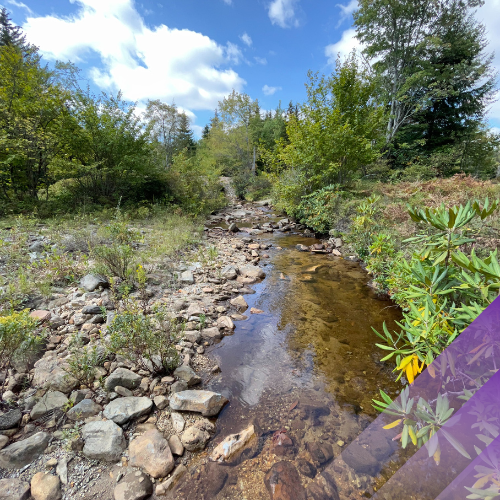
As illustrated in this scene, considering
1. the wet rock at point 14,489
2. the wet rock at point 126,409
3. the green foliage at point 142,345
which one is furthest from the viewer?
the green foliage at point 142,345

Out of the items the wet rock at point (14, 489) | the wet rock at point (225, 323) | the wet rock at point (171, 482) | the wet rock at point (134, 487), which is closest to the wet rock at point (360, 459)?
the wet rock at point (171, 482)

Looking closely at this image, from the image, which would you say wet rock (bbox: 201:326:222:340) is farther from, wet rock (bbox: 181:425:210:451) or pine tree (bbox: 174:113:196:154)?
pine tree (bbox: 174:113:196:154)

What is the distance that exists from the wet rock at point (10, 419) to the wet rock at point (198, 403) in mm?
1297

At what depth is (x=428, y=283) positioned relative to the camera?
2.32m

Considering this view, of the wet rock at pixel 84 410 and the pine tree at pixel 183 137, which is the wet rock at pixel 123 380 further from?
the pine tree at pixel 183 137

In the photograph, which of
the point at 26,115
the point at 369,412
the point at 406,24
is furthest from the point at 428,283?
the point at 406,24

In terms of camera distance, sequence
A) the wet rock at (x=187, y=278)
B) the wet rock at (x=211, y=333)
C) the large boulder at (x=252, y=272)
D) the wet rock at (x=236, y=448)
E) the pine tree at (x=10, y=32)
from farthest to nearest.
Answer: the pine tree at (x=10, y=32) → the large boulder at (x=252, y=272) → the wet rock at (x=187, y=278) → the wet rock at (x=211, y=333) → the wet rock at (x=236, y=448)

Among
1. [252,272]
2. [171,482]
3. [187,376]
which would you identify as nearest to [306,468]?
[171,482]

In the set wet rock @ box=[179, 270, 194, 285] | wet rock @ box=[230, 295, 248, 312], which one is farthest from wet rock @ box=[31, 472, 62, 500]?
wet rock @ box=[179, 270, 194, 285]

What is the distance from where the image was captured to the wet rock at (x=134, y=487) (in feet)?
5.85

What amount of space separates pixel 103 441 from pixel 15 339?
1379mm

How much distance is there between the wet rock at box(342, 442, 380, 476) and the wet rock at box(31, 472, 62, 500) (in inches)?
91.2

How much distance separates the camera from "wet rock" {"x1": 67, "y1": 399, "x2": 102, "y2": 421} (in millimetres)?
2224

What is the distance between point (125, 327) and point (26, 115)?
11.0 meters
